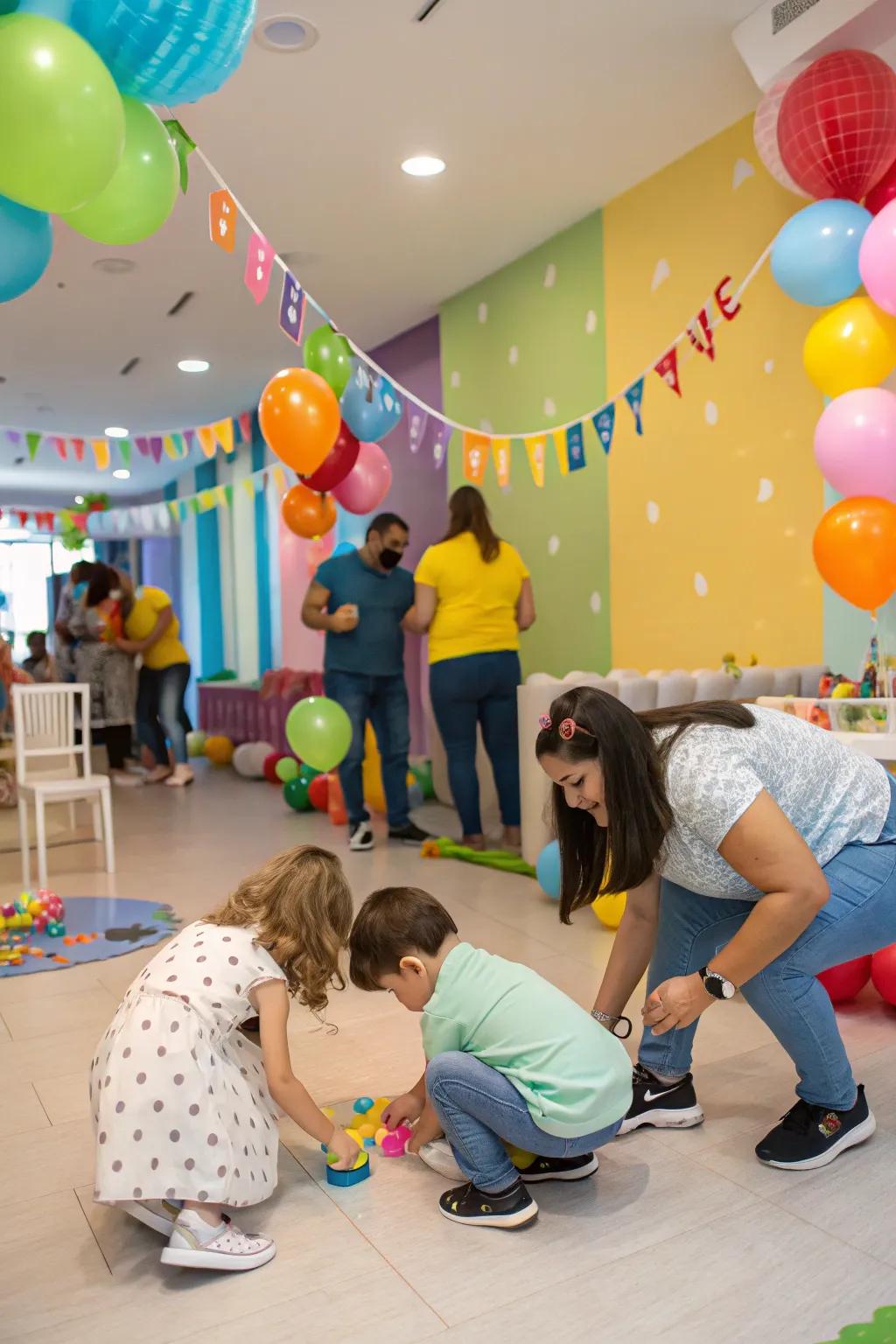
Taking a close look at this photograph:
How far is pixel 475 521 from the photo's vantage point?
4258 millimetres

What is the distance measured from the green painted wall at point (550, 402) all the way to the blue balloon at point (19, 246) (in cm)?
316

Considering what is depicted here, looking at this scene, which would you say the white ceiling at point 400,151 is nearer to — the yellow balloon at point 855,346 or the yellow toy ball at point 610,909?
the yellow balloon at point 855,346

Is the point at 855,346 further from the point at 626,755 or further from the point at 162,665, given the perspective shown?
the point at 162,665

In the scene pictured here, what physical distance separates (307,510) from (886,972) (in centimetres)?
302

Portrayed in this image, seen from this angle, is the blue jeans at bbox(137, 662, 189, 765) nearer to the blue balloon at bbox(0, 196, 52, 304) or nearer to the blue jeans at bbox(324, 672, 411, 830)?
the blue jeans at bbox(324, 672, 411, 830)

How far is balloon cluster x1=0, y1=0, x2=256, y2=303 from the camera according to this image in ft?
5.16

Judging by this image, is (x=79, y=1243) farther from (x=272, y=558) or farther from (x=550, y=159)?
(x=272, y=558)

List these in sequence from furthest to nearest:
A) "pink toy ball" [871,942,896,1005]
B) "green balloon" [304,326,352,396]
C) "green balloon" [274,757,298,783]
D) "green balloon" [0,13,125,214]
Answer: "green balloon" [274,757,298,783], "green balloon" [304,326,352,396], "pink toy ball" [871,942,896,1005], "green balloon" [0,13,125,214]

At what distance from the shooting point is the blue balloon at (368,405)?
4.04 meters

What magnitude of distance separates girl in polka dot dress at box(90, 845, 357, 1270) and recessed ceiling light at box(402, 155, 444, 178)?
125 inches

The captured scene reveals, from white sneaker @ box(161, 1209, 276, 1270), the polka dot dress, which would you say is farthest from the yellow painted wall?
white sneaker @ box(161, 1209, 276, 1270)

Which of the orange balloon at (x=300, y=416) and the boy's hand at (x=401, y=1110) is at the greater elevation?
the orange balloon at (x=300, y=416)

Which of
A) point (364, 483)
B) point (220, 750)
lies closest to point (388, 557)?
point (364, 483)

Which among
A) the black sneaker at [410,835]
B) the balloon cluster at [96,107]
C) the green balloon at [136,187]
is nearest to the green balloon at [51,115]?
the balloon cluster at [96,107]
